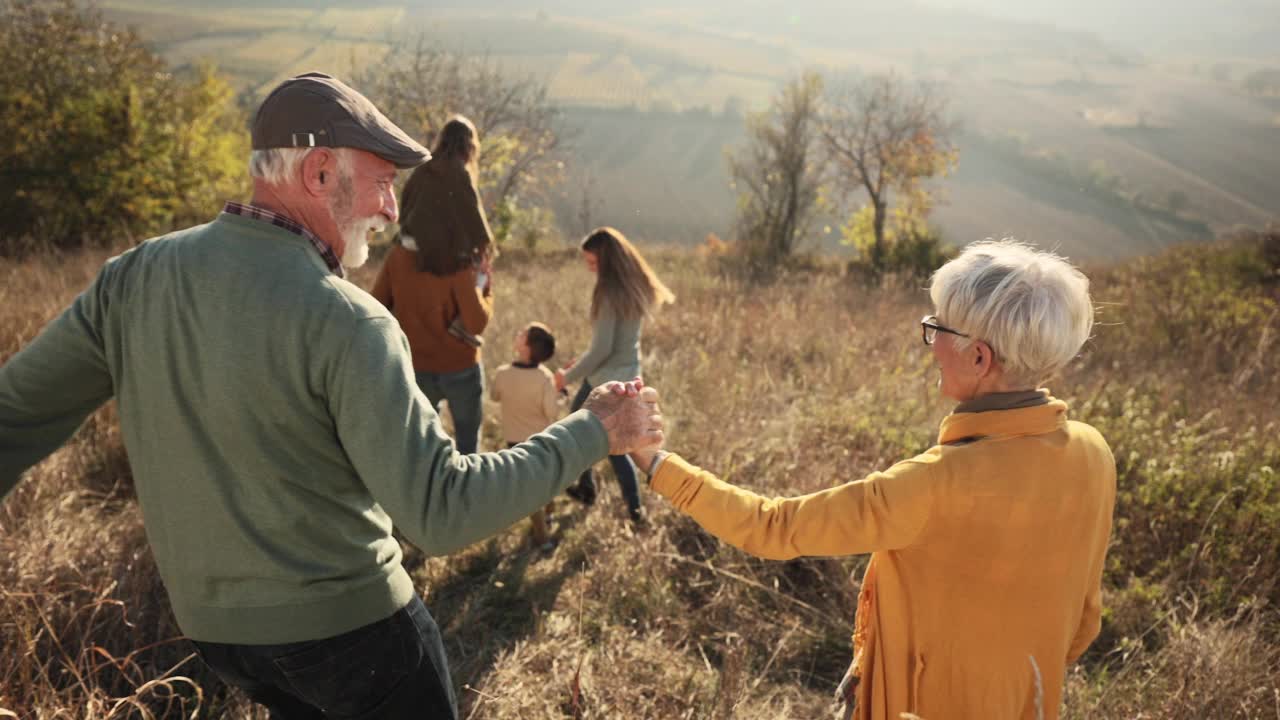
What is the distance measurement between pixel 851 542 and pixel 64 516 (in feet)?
12.7

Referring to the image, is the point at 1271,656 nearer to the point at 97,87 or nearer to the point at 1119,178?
the point at 97,87

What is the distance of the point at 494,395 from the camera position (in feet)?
12.3

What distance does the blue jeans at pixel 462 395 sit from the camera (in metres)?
3.48

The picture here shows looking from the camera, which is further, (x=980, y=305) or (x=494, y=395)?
(x=494, y=395)

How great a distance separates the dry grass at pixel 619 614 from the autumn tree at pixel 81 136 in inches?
560

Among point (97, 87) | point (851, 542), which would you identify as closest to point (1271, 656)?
point (851, 542)

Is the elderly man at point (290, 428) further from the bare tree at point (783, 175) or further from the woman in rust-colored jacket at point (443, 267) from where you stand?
the bare tree at point (783, 175)

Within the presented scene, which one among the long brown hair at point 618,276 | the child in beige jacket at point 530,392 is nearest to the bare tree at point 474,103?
→ the long brown hair at point 618,276

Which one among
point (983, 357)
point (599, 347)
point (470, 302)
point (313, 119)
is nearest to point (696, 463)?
point (599, 347)

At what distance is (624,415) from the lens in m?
1.54

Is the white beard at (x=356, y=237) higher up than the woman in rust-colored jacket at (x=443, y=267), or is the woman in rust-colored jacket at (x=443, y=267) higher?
the white beard at (x=356, y=237)

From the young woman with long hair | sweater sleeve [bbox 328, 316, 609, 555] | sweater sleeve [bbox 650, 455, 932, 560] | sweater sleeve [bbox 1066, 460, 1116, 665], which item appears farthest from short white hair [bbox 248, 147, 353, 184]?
the young woman with long hair

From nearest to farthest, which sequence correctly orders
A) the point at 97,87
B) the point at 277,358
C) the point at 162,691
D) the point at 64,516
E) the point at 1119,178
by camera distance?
the point at 277,358, the point at 162,691, the point at 64,516, the point at 97,87, the point at 1119,178

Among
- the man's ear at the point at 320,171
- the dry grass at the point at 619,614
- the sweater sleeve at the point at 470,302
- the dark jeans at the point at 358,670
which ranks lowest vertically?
the dry grass at the point at 619,614
